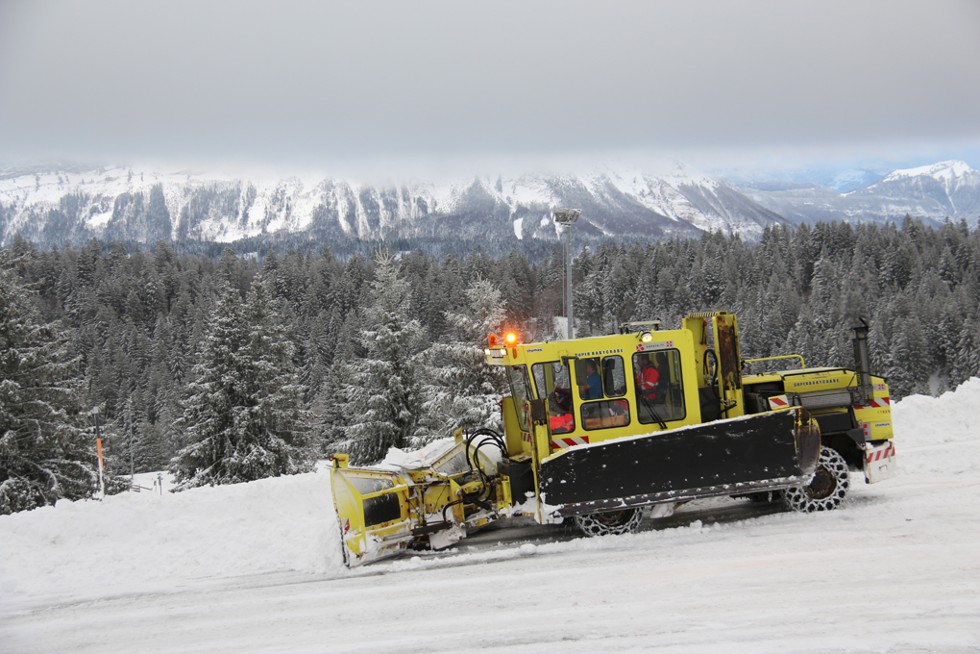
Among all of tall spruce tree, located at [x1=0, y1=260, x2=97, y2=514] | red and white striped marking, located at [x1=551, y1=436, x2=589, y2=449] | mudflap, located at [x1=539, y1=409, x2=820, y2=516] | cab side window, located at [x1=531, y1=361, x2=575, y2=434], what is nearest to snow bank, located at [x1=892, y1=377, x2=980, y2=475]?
mudflap, located at [x1=539, y1=409, x2=820, y2=516]

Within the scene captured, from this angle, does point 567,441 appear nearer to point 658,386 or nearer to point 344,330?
point 658,386

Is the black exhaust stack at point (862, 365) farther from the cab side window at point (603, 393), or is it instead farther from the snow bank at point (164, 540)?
the snow bank at point (164, 540)

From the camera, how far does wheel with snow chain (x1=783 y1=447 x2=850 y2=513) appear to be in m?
9.46

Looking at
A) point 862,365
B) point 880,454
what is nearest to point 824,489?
point 880,454

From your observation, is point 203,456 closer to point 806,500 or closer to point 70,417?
point 70,417

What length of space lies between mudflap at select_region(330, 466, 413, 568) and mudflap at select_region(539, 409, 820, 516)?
1.85 metres

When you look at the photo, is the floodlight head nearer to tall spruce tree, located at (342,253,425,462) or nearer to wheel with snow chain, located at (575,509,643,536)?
tall spruce tree, located at (342,253,425,462)

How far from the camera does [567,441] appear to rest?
9.28m

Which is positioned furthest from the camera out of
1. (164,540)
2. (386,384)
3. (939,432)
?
(386,384)

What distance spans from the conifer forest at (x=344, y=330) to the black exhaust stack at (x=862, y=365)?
10.6 feet

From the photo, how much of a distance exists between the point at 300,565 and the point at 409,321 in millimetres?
18760

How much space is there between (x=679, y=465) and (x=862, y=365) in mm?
3037

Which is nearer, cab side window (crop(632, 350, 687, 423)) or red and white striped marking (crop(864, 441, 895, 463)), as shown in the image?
cab side window (crop(632, 350, 687, 423))

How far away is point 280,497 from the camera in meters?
11.6
